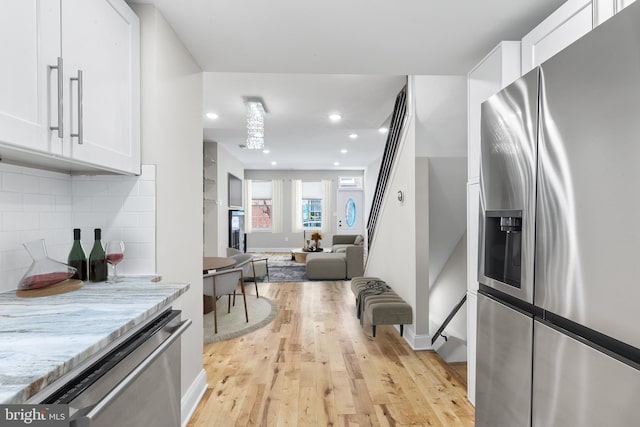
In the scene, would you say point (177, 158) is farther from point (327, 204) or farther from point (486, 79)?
point (327, 204)

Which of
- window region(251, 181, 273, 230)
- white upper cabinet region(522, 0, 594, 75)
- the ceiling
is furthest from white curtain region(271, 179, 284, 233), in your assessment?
white upper cabinet region(522, 0, 594, 75)

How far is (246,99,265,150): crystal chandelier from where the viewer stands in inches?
159

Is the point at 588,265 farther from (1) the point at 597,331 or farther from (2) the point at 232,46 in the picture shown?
(2) the point at 232,46

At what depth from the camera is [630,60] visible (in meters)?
0.80

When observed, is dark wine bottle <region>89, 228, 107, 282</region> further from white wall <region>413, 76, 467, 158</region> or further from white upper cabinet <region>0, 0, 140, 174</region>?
white wall <region>413, 76, 467, 158</region>

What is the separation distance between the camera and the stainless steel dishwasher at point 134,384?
0.78 m

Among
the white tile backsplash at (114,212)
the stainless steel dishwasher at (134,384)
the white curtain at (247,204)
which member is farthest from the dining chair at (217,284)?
the white curtain at (247,204)

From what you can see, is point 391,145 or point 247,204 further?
point 247,204

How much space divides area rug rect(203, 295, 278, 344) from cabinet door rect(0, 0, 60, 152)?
2702 millimetres

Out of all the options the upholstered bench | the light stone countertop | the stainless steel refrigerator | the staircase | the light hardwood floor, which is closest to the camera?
the light stone countertop

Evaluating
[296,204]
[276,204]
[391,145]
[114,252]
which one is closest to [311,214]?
[296,204]

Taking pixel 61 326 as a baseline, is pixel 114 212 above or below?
above

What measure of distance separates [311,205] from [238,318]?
281 inches

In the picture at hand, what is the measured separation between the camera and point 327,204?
10.6 meters
